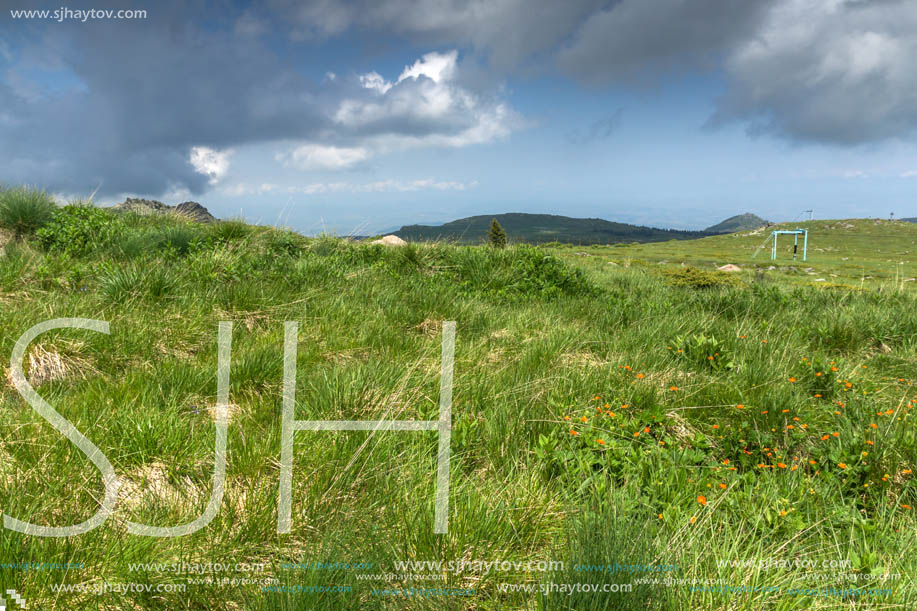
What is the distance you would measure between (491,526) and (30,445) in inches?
112

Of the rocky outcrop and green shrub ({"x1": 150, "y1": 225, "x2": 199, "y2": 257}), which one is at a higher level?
the rocky outcrop

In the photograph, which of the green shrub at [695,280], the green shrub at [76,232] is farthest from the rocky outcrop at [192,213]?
the green shrub at [695,280]

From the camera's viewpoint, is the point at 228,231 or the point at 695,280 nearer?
the point at 228,231

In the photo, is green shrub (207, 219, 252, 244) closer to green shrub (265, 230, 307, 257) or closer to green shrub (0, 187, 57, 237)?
green shrub (265, 230, 307, 257)

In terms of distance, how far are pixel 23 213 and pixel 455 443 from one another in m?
10.4

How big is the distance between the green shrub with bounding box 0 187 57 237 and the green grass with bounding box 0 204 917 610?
2408 mm

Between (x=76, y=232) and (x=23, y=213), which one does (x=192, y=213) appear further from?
(x=76, y=232)

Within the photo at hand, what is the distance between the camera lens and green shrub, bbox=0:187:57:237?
870 centimetres

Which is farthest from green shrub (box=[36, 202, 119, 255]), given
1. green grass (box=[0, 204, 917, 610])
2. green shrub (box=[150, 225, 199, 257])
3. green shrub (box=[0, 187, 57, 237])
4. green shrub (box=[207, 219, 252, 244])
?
green shrub (box=[207, 219, 252, 244])

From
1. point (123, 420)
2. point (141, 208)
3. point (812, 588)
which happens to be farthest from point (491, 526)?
point (141, 208)

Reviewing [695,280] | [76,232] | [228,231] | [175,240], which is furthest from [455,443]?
[695,280]

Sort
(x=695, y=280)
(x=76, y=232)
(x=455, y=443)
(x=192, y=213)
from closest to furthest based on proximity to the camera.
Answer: (x=455, y=443), (x=76, y=232), (x=192, y=213), (x=695, y=280)

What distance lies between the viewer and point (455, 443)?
3.23 metres

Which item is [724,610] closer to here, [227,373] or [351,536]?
[351,536]
